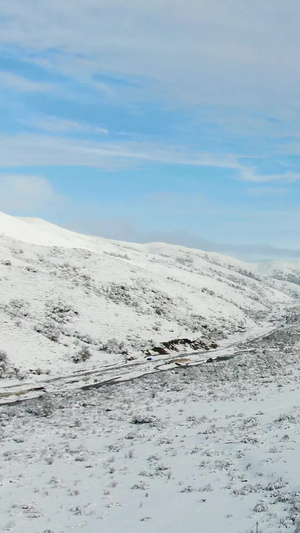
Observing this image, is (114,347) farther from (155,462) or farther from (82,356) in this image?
(155,462)

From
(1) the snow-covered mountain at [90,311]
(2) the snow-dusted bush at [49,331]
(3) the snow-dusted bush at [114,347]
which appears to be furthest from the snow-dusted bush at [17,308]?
(3) the snow-dusted bush at [114,347]

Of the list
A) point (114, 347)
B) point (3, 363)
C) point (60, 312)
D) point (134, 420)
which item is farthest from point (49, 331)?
point (134, 420)

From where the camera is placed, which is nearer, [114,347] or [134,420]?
→ [134,420]

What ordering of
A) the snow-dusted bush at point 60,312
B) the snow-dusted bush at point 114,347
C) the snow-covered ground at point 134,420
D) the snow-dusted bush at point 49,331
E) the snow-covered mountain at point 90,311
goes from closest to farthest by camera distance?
the snow-covered ground at point 134,420
the snow-covered mountain at point 90,311
the snow-dusted bush at point 49,331
the snow-dusted bush at point 114,347
the snow-dusted bush at point 60,312

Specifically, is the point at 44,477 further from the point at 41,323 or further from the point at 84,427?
the point at 41,323

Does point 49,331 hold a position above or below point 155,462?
above

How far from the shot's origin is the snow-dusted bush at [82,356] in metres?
44.7

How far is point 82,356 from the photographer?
4553cm

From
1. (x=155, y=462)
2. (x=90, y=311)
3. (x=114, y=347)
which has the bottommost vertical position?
(x=114, y=347)

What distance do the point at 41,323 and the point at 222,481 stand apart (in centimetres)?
4074

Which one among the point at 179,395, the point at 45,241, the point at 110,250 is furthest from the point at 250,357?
the point at 110,250

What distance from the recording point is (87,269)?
3031 inches

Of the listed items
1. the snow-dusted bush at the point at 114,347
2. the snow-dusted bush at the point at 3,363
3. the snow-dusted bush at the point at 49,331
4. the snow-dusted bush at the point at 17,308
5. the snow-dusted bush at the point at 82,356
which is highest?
the snow-dusted bush at the point at 17,308

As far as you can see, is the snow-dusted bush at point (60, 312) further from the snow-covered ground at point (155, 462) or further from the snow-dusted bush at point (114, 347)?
the snow-covered ground at point (155, 462)
